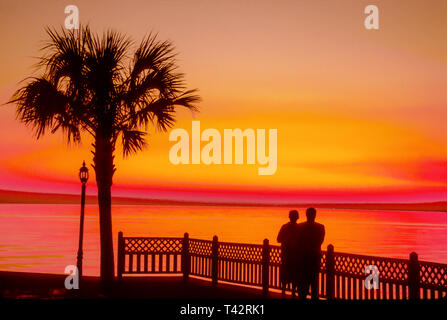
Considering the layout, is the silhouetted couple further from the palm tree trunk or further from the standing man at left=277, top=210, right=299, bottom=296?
the palm tree trunk

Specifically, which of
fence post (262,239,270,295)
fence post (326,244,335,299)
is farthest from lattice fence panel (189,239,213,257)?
fence post (326,244,335,299)

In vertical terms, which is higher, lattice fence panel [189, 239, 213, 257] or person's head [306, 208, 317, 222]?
person's head [306, 208, 317, 222]

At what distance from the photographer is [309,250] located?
14961 mm

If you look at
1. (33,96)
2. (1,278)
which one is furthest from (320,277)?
(1,278)

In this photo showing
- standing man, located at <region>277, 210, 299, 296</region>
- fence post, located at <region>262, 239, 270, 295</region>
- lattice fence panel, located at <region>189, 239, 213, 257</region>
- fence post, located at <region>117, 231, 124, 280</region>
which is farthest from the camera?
fence post, located at <region>117, 231, 124, 280</region>

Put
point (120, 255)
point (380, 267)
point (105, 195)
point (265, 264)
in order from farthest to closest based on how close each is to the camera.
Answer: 1. point (120, 255)
2. point (265, 264)
3. point (105, 195)
4. point (380, 267)

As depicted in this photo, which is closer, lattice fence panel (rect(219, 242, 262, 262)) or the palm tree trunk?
the palm tree trunk

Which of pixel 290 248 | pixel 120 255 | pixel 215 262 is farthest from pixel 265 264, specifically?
pixel 120 255

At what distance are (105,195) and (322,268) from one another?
6.20m

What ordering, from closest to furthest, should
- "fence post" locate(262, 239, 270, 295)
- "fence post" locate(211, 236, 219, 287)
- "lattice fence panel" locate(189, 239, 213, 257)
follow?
"fence post" locate(262, 239, 270, 295) < "fence post" locate(211, 236, 219, 287) < "lattice fence panel" locate(189, 239, 213, 257)

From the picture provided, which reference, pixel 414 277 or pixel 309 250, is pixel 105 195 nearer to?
pixel 309 250

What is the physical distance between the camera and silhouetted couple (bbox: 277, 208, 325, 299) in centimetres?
1488

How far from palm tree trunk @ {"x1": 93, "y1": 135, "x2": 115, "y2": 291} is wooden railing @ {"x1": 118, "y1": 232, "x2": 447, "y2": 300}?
11.9ft
